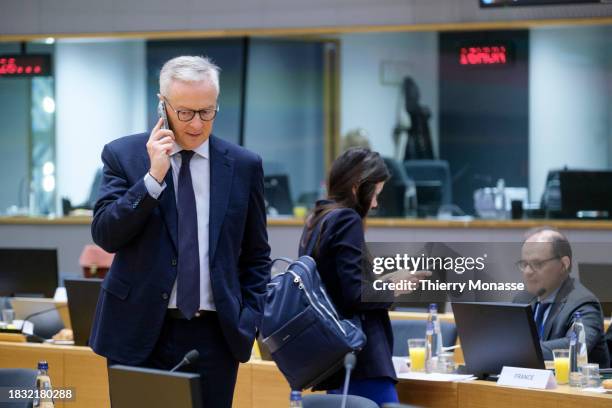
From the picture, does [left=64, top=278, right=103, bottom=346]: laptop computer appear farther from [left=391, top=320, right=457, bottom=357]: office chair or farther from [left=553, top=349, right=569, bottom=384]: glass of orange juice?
[left=553, top=349, right=569, bottom=384]: glass of orange juice

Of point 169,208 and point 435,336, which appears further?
point 435,336

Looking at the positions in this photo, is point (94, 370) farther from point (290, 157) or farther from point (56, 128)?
point (290, 157)

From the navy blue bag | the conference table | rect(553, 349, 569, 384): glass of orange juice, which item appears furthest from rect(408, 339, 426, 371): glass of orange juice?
the navy blue bag

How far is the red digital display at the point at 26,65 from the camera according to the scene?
9.59 m

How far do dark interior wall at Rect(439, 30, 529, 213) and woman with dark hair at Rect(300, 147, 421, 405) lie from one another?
653cm

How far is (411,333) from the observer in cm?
500

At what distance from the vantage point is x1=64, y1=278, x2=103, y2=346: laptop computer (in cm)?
488

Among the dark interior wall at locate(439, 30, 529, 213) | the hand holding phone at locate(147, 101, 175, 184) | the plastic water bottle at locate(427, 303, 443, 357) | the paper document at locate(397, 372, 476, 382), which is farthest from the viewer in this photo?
the dark interior wall at locate(439, 30, 529, 213)

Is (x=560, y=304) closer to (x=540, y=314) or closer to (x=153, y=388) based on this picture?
(x=540, y=314)

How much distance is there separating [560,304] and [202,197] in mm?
1955

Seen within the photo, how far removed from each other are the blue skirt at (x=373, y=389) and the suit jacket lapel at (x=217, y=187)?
1.15 metres

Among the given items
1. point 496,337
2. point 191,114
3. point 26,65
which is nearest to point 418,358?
point 496,337

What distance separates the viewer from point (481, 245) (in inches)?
125

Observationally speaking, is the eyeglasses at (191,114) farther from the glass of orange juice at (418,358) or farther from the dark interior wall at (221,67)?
the dark interior wall at (221,67)
